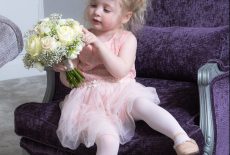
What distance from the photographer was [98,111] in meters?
1.74

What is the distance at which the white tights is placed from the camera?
1.57 metres

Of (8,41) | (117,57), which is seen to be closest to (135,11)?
(117,57)

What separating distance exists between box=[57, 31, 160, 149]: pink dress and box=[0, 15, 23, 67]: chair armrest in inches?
12.9

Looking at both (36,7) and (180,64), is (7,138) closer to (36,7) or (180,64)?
(180,64)

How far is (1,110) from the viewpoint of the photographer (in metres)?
3.17

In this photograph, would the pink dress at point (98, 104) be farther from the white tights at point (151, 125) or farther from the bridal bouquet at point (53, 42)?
the bridal bouquet at point (53, 42)

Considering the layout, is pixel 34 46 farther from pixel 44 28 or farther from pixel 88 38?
pixel 88 38

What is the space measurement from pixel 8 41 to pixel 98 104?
0.43 m

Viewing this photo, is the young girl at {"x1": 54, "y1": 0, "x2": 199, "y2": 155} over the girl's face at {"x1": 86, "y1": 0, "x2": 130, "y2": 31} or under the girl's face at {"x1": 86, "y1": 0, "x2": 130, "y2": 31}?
under

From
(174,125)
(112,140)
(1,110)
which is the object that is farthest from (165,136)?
(1,110)

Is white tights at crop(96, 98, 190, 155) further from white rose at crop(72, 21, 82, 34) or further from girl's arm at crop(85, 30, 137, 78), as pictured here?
white rose at crop(72, 21, 82, 34)

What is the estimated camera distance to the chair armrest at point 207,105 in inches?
64.7

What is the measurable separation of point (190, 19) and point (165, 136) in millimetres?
770

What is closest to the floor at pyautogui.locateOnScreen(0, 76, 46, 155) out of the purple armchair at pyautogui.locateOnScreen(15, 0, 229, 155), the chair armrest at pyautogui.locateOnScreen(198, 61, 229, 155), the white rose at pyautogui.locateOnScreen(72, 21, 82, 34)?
the purple armchair at pyautogui.locateOnScreen(15, 0, 229, 155)
